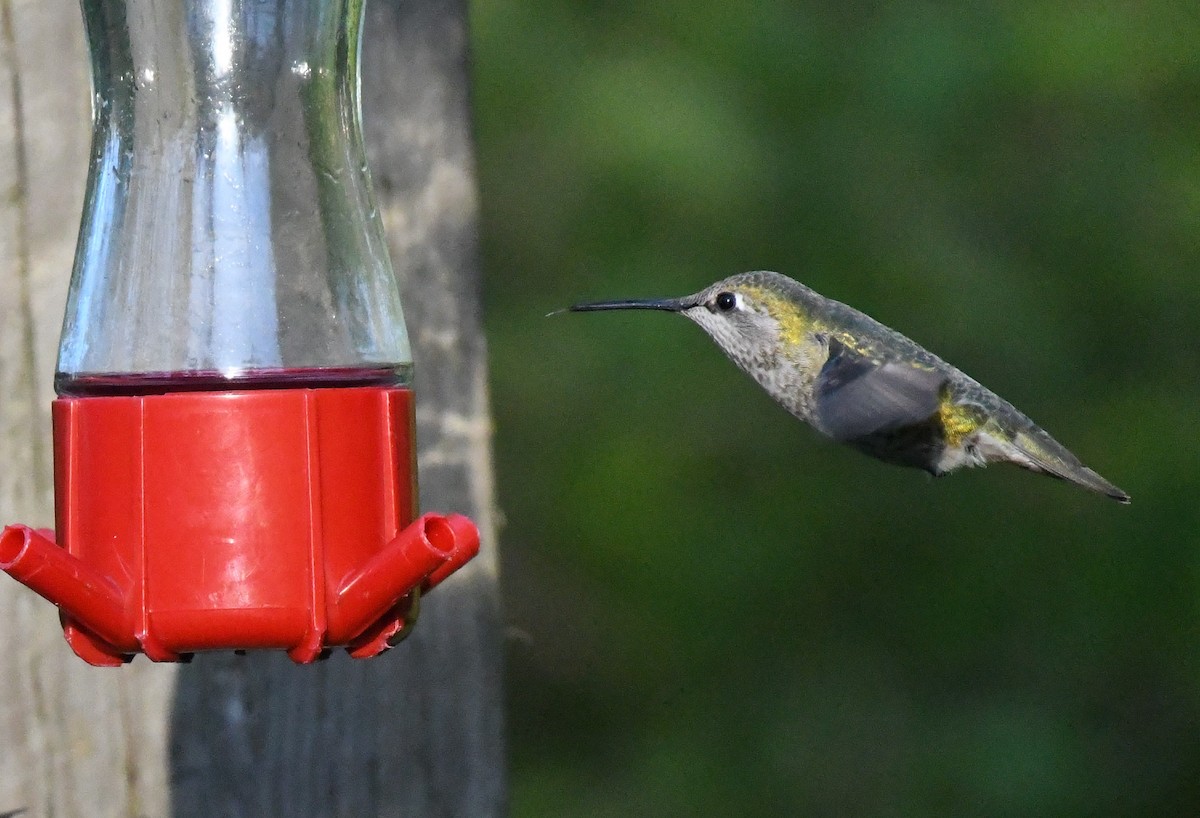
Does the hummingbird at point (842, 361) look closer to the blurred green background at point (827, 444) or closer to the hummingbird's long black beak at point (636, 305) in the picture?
the hummingbird's long black beak at point (636, 305)

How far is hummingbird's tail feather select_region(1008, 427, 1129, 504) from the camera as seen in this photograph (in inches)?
128

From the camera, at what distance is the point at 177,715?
6.91 ft

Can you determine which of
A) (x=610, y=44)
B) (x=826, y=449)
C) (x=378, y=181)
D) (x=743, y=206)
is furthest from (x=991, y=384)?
(x=378, y=181)

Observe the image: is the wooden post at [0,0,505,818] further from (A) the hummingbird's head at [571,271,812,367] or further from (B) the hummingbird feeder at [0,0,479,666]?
(A) the hummingbird's head at [571,271,812,367]

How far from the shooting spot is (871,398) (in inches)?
112

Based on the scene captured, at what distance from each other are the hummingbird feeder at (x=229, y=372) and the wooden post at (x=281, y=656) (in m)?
0.07

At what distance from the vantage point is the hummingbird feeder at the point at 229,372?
72.9 inches

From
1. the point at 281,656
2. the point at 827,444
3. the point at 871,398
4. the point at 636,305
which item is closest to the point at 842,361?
the point at 871,398

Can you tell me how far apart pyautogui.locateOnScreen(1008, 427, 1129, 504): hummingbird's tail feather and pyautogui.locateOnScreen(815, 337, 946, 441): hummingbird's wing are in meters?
0.37

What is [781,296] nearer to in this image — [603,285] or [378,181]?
[378,181]

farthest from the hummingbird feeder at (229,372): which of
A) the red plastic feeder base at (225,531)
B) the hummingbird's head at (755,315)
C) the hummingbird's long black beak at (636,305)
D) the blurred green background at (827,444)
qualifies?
the blurred green background at (827,444)

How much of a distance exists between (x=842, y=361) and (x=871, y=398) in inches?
10.4

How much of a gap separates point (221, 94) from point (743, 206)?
149 inches

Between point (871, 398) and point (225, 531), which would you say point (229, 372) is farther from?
point (871, 398)
